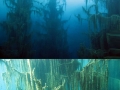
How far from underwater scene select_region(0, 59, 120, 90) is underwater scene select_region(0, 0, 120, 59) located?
0.53ft

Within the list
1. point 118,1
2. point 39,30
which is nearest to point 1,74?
point 39,30

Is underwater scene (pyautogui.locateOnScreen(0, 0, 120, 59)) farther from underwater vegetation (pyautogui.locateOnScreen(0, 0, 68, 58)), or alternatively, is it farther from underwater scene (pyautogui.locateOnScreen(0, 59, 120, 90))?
underwater scene (pyautogui.locateOnScreen(0, 59, 120, 90))

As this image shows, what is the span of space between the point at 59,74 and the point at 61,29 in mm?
523

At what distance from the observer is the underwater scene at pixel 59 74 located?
1579 mm

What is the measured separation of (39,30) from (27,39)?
0.45 feet

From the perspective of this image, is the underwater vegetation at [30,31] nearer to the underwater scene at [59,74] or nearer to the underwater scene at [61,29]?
the underwater scene at [61,29]

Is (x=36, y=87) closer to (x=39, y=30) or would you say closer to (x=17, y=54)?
(x=17, y=54)

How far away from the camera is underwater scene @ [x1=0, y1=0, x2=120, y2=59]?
1.41m

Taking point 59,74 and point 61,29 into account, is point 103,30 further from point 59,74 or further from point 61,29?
point 59,74

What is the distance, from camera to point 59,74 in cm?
168

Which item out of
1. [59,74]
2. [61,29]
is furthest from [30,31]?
[59,74]

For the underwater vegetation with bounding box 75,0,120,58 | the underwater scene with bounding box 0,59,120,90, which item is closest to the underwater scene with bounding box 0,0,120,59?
the underwater vegetation with bounding box 75,0,120,58

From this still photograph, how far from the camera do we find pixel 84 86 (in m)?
1.65

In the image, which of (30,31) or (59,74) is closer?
(30,31)
